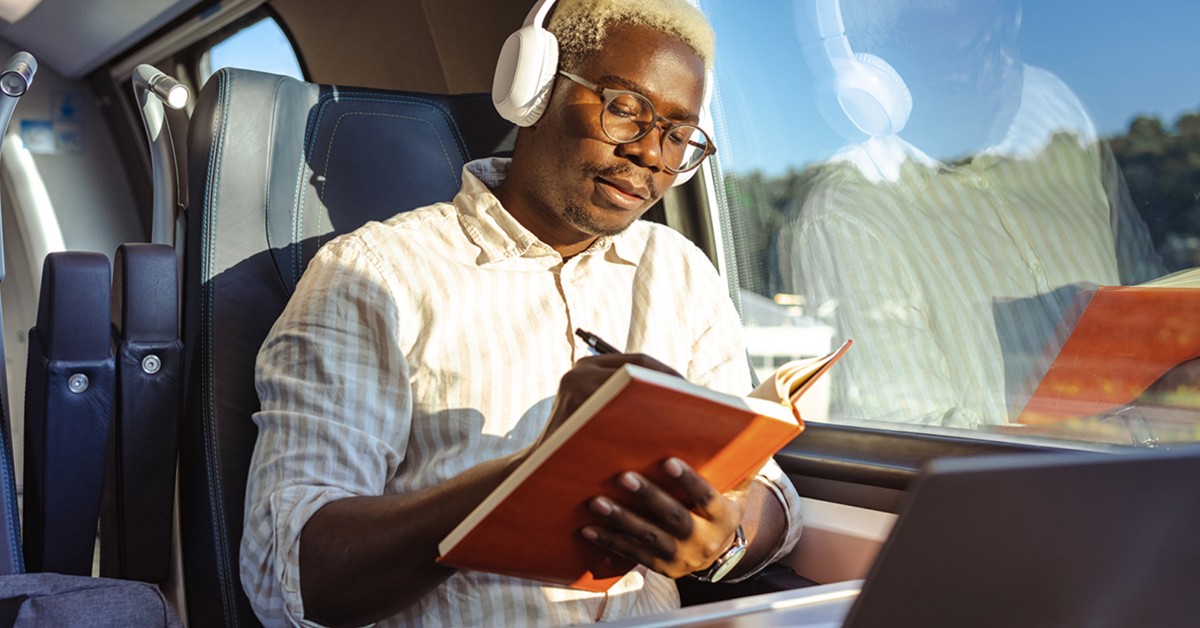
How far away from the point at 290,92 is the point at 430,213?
12.0 inches

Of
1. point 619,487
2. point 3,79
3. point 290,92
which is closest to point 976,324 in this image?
point 619,487

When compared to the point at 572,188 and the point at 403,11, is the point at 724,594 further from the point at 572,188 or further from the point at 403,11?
the point at 403,11

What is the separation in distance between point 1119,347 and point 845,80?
2.11 feet

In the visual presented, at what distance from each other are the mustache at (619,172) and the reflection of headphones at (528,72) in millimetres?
74

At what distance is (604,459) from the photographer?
26.4 inches

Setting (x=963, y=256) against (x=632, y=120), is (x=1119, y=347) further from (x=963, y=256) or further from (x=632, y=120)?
(x=632, y=120)

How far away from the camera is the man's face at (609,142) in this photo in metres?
1.30

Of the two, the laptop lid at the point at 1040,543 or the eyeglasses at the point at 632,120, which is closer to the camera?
the laptop lid at the point at 1040,543

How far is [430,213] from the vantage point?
133 cm

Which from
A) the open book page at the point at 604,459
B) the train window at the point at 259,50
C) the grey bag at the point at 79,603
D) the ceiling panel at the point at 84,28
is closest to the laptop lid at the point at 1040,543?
the open book page at the point at 604,459

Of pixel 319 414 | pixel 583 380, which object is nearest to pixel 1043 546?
pixel 583 380

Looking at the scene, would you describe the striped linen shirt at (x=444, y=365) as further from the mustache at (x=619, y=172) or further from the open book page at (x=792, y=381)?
the open book page at (x=792, y=381)

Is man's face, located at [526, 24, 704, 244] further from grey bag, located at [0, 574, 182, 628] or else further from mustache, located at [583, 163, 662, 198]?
grey bag, located at [0, 574, 182, 628]

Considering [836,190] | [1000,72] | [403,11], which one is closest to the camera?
[1000,72]
